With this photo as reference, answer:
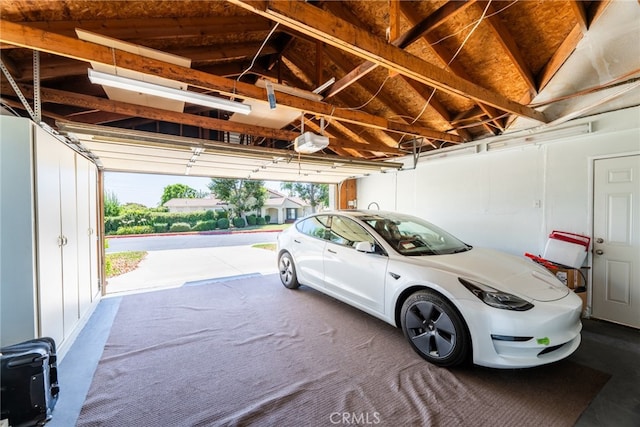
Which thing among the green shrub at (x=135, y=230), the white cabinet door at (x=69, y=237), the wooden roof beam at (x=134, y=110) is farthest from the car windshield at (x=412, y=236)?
the green shrub at (x=135, y=230)

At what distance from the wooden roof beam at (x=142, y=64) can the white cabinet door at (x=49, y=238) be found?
0.69 metres

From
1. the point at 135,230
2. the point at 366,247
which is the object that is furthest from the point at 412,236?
the point at 135,230

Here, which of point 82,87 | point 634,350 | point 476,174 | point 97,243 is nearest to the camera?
point 634,350

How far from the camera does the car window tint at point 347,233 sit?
328cm

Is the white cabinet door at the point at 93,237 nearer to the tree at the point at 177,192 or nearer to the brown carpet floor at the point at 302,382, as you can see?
the brown carpet floor at the point at 302,382

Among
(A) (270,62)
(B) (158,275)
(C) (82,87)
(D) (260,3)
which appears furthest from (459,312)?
(B) (158,275)

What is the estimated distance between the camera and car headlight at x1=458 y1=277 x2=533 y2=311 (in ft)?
6.74

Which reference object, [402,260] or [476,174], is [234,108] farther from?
[476,174]

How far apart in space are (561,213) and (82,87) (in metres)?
6.74

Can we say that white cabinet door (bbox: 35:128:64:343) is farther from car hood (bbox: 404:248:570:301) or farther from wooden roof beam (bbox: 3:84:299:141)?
car hood (bbox: 404:248:570:301)

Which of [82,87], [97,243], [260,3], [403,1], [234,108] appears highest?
[403,1]

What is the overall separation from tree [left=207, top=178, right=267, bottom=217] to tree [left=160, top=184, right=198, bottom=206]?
483 cm

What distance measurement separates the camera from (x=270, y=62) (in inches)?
172

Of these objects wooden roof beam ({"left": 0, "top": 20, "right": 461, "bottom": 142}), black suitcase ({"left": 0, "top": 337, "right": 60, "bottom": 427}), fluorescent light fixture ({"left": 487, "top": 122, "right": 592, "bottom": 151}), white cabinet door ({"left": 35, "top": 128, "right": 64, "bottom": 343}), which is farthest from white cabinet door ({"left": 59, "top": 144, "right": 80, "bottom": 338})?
fluorescent light fixture ({"left": 487, "top": 122, "right": 592, "bottom": 151})
